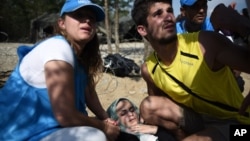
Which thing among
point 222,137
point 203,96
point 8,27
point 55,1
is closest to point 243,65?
point 203,96

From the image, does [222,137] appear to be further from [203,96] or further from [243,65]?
[243,65]

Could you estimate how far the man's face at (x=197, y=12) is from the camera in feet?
13.2

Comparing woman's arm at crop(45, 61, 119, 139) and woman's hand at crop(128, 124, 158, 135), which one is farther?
woman's hand at crop(128, 124, 158, 135)

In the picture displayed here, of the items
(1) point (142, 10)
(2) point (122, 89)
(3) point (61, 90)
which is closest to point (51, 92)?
(3) point (61, 90)

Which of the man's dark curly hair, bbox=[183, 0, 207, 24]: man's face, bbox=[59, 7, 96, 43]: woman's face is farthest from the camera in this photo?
bbox=[183, 0, 207, 24]: man's face

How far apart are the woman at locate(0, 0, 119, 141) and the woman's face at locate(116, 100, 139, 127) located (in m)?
1.00

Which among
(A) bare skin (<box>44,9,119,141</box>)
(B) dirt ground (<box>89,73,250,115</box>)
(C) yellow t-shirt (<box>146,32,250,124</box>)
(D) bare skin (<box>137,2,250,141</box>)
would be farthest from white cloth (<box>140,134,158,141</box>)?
(B) dirt ground (<box>89,73,250,115</box>)

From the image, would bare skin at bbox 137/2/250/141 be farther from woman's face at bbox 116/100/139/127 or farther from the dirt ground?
the dirt ground

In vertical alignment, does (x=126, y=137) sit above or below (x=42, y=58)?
below

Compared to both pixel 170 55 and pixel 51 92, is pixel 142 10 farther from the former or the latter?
pixel 51 92

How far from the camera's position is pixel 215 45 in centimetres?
241

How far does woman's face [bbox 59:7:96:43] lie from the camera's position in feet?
8.03

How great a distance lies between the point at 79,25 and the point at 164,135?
126 centimetres

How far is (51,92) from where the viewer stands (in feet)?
7.00
